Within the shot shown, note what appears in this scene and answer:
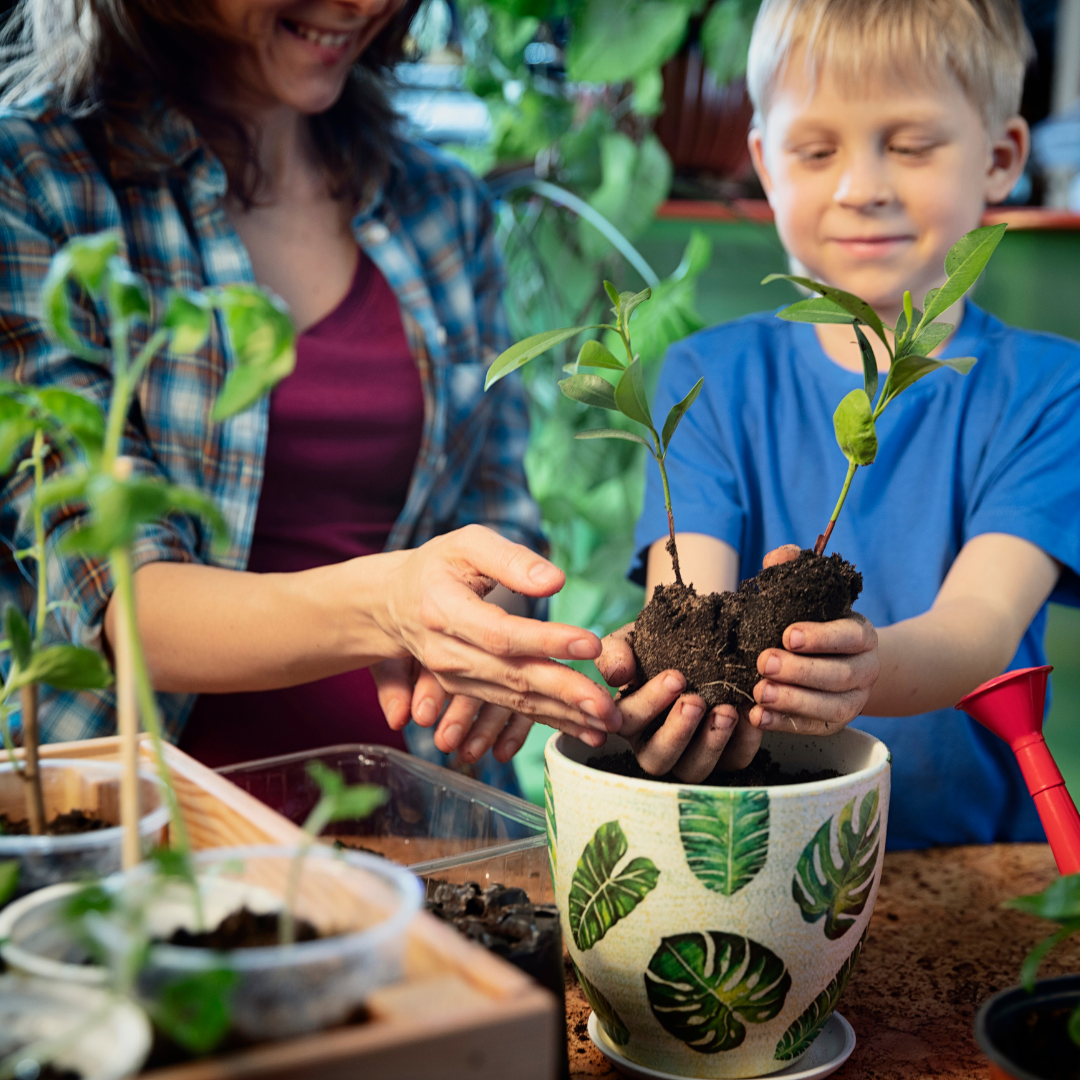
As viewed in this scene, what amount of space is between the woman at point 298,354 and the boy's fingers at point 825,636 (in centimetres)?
20

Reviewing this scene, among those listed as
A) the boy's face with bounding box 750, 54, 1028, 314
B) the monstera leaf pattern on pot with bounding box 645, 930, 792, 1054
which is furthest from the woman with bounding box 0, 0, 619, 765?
the boy's face with bounding box 750, 54, 1028, 314

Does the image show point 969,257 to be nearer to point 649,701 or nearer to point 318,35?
point 649,701

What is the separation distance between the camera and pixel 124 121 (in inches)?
44.6

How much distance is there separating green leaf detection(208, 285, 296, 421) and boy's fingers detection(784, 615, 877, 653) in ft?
1.11

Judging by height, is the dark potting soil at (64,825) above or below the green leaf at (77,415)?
below

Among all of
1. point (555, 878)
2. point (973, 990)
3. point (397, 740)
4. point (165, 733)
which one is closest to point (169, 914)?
point (555, 878)

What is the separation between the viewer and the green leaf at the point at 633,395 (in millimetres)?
559

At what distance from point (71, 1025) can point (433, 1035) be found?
0.11 meters

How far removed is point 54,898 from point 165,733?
80 cm

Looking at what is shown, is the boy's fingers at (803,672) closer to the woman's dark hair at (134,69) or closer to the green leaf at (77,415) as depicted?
the green leaf at (77,415)

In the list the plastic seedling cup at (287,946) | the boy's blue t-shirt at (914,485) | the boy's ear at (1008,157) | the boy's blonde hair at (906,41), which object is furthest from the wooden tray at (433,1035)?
the boy's ear at (1008,157)

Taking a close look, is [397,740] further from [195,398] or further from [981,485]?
[981,485]

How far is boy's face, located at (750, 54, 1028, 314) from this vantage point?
3.14 feet

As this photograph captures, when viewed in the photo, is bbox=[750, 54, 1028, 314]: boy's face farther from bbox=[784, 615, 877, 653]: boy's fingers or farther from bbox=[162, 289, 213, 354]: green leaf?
bbox=[162, 289, 213, 354]: green leaf
